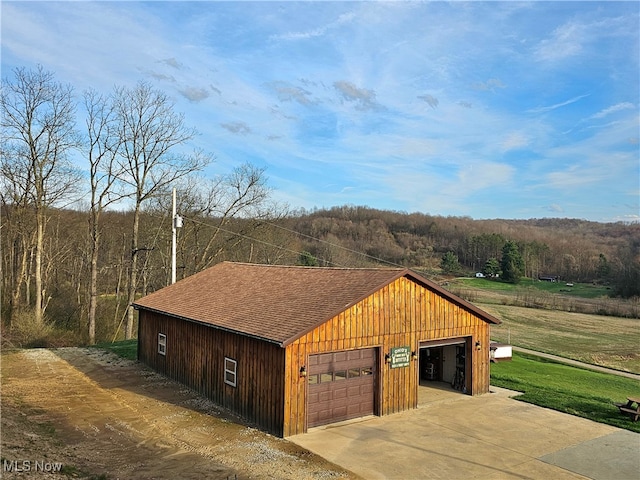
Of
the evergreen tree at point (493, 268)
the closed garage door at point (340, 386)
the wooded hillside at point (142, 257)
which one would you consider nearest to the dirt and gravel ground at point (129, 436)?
the closed garage door at point (340, 386)

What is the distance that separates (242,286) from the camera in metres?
17.4

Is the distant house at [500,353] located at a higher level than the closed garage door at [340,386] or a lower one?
lower

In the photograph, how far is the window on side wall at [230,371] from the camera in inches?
514

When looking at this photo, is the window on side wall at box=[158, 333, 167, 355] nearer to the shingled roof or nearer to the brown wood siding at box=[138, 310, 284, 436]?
the brown wood siding at box=[138, 310, 284, 436]

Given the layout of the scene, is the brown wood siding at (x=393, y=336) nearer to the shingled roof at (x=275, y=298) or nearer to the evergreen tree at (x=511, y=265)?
the shingled roof at (x=275, y=298)

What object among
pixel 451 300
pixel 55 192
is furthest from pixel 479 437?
pixel 55 192

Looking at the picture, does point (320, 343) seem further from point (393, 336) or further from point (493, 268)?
point (493, 268)

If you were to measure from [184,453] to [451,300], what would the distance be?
9.16 metres

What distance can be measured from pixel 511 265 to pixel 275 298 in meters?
72.1

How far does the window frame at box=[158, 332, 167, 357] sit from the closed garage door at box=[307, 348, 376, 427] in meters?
7.73

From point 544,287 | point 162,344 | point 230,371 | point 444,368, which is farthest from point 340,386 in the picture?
point 544,287

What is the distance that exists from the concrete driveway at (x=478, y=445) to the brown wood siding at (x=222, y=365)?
4.14 ft

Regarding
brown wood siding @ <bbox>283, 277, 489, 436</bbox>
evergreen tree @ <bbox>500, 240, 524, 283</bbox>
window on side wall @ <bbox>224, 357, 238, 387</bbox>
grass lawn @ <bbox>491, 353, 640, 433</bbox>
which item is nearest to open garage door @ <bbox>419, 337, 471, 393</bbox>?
brown wood siding @ <bbox>283, 277, 489, 436</bbox>

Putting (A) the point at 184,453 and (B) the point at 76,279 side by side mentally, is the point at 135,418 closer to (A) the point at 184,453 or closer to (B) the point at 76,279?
(A) the point at 184,453
